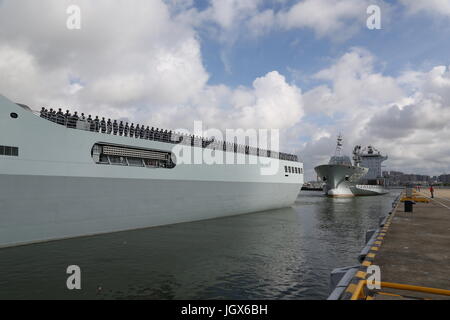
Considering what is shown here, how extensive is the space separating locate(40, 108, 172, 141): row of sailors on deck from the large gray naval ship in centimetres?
5

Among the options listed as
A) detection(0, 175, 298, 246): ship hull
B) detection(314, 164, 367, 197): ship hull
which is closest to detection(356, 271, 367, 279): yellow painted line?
detection(0, 175, 298, 246): ship hull

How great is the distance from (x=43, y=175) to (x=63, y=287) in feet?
22.5

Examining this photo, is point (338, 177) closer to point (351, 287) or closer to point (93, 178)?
point (93, 178)

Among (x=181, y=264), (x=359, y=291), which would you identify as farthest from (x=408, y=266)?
(x=181, y=264)

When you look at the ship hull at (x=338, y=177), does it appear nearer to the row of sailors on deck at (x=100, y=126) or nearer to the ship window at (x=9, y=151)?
the row of sailors on deck at (x=100, y=126)

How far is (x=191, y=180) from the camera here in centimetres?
1983

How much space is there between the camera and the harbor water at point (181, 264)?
8.20 metres

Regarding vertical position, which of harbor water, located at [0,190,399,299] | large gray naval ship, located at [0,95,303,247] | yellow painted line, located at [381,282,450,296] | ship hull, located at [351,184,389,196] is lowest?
ship hull, located at [351,184,389,196]

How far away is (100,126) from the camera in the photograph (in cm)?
1587

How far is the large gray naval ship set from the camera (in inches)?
491

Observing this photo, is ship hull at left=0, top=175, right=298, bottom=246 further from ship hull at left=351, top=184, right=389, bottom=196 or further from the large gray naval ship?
ship hull at left=351, top=184, right=389, bottom=196

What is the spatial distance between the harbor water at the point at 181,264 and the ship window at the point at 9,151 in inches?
166

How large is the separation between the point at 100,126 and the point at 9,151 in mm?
4612
